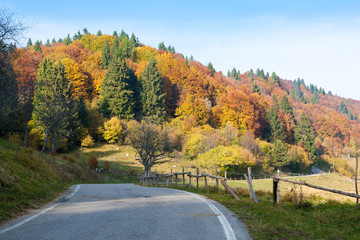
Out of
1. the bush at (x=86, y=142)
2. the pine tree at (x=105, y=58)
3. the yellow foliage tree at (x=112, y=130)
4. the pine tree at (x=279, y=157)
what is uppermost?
the pine tree at (x=105, y=58)

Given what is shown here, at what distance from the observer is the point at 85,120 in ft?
233

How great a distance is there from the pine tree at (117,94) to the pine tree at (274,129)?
48573 mm

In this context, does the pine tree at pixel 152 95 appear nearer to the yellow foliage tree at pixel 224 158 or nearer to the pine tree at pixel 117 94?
the pine tree at pixel 117 94

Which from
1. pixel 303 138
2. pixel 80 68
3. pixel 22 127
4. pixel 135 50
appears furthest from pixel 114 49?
pixel 303 138

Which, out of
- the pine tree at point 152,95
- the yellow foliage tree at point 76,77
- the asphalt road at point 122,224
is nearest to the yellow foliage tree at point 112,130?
the pine tree at point 152,95

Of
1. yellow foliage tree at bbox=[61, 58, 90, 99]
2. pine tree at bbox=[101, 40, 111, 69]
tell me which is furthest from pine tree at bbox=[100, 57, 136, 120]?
pine tree at bbox=[101, 40, 111, 69]

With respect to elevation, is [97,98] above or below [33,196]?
above

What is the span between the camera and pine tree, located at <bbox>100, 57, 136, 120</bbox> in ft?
258

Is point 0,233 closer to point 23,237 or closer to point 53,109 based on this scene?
point 23,237

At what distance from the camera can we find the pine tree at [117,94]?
78.6m

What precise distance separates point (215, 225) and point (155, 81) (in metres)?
84.5

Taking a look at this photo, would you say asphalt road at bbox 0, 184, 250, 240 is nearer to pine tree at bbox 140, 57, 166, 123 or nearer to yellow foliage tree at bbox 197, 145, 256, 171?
yellow foliage tree at bbox 197, 145, 256, 171

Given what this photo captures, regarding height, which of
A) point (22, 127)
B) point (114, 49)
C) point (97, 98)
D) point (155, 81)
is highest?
point (114, 49)

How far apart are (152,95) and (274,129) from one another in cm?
4450
